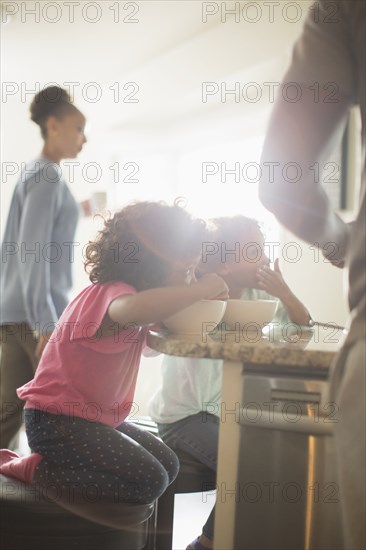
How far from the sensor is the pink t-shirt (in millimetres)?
1141

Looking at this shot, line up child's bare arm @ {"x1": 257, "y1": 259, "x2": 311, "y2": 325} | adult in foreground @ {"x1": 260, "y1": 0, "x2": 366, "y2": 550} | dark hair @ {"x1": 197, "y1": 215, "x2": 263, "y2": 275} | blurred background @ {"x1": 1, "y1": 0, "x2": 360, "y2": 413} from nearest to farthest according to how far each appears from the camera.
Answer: adult in foreground @ {"x1": 260, "y1": 0, "x2": 366, "y2": 550}, child's bare arm @ {"x1": 257, "y1": 259, "x2": 311, "y2": 325}, dark hair @ {"x1": 197, "y1": 215, "x2": 263, "y2": 275}, blurred background @ {"x1": 1, "y1": 0, "x2": 360, "y2": 413}

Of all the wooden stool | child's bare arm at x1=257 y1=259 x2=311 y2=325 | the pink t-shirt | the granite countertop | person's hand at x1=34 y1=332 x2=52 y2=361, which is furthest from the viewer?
person's hand at x1=34 y1=332 x2=52 y2=361

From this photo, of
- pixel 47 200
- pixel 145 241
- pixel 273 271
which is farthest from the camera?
pixel 47 200

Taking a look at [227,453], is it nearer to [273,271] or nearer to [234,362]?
[234,362]

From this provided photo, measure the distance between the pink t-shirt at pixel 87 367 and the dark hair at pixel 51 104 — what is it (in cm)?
105

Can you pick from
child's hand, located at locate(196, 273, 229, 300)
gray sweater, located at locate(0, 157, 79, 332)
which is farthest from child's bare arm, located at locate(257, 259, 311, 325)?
gray sweater, located at locate(0, 157, 79, 332)

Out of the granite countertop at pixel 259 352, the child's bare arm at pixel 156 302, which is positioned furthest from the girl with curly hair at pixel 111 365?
the granite countertop at pixel 259 352

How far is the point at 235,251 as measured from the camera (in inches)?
65.6

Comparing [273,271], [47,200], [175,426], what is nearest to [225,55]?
[47,200]

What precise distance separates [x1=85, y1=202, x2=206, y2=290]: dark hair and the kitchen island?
33 centimetres

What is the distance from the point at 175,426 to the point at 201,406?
0.08m

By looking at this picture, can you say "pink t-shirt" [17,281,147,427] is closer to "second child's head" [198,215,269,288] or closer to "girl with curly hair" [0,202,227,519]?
"girl with curly hair" [0,202,227,519]

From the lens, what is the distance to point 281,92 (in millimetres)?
644

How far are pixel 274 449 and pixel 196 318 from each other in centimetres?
28
